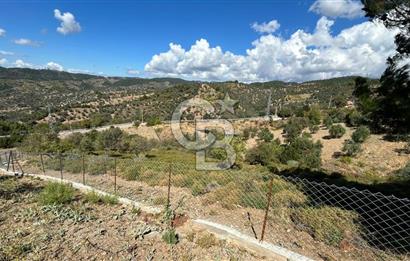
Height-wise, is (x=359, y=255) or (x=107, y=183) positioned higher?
(x=359, y=255)

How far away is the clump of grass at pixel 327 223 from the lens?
5.71 meters

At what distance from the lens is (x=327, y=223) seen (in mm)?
6188

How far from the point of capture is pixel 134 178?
11.3 m

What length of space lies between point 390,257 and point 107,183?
8.62 metres

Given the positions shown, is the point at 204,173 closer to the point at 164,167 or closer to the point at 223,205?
the point at 164,167

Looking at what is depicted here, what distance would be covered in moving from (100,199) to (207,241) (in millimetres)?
3843

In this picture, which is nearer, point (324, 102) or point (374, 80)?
point (374, 80)

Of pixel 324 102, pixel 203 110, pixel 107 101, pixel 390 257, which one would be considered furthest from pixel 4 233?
pixel 107 101

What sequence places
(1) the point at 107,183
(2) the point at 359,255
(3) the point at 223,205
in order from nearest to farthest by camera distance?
1. (2) the point at 359,255
2. (3) the point at 223,205
3. (1) the point at 107,183

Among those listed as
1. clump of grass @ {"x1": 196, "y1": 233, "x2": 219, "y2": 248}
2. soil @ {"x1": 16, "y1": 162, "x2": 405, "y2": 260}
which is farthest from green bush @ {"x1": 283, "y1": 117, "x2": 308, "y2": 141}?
clump of grass @ {"x1": 196, "y1": 233, "x2": 219, "y2": 248}

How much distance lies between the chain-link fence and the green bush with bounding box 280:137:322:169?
8974 mm

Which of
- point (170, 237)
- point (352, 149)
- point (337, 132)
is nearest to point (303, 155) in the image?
point (352, 149)

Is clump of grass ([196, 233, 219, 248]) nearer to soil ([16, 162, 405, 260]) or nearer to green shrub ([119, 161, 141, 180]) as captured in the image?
soil ([16, 162, 405, 260])

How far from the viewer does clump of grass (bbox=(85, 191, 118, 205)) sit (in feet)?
25.5
